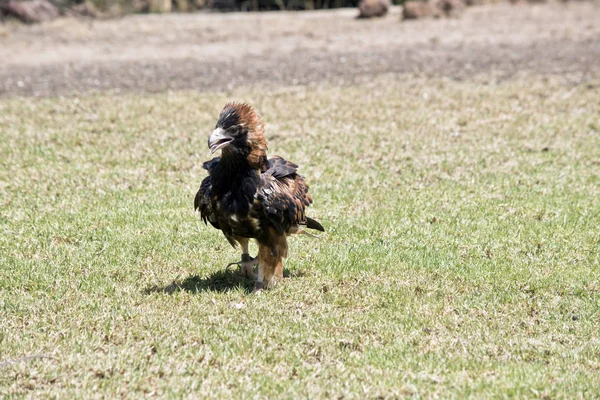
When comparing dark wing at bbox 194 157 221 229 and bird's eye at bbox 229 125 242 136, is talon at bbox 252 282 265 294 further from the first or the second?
bird's eye at bbox 229 125 242 136

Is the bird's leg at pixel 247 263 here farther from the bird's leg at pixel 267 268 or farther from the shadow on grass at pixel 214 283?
the bird's leg at pixel 267 268

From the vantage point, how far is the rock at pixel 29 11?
832 inches

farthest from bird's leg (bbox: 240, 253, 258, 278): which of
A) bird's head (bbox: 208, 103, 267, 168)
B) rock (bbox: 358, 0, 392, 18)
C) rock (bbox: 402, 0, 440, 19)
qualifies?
rock (bbox: 358, 0, 392, 18)

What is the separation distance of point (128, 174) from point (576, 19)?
14.2 meters

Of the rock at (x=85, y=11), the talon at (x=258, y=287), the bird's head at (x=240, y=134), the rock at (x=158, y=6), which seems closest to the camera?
the bird's head at (x=240, y=134)

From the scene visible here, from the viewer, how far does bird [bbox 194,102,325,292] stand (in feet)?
20.1

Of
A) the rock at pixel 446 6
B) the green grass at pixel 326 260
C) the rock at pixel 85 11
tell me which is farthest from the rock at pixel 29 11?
the rock at pixel 446 6

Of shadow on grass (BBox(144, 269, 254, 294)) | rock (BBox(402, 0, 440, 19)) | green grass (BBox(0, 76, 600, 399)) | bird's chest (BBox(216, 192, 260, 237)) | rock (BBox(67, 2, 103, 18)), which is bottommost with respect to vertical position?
shadow on grass (BBox(144, 269, 254, 294))

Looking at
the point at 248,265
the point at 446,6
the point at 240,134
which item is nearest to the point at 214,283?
the point at 248,265

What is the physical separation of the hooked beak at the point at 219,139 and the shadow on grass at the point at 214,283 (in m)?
1.17

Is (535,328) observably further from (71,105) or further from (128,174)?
(71,105)

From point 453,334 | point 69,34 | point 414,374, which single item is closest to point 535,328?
point 453,334

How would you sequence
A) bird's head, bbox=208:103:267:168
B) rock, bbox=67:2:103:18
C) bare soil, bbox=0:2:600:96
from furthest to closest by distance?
1. rock, bbox=67:2:103:18
2. bare soil, bbox=0:2:600:96
3. bird's head, bbox=208:103:267:168

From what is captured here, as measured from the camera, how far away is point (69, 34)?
1920 centimetres
